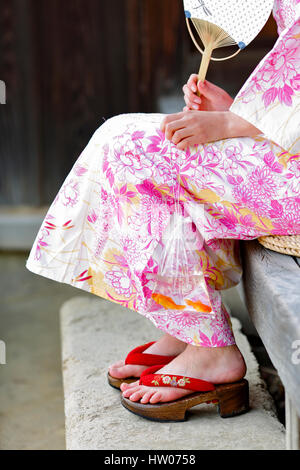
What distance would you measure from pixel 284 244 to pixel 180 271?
0.22 m

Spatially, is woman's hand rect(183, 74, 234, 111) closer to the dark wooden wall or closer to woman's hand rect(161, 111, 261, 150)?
woman's hand rect(161, 111, 261, 150)

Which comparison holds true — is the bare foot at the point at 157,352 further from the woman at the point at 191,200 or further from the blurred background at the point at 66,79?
the blurred background at the point at 66,79

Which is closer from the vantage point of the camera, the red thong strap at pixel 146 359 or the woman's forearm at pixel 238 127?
the woman's forearm at pixel 238 127

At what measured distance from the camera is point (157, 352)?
5.18ft

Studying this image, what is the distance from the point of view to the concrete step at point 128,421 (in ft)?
4.29

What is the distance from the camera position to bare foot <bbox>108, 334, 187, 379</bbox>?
1.56 metres

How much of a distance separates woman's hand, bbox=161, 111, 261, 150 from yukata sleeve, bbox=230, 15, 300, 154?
0.12ft

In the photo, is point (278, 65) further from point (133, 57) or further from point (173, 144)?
point (133, 57)

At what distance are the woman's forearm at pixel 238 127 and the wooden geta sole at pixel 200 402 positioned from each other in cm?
54

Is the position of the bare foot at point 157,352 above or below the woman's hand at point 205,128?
below

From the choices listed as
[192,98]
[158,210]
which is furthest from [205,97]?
[158,210]
